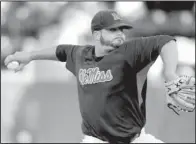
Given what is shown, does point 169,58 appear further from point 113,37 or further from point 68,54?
point 68,54

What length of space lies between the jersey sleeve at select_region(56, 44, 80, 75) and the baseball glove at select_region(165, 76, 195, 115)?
1.61ft

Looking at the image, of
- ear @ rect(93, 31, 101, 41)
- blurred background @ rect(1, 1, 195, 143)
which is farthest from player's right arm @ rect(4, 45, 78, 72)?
blurred background @ rect(1, 1, 195, 143)

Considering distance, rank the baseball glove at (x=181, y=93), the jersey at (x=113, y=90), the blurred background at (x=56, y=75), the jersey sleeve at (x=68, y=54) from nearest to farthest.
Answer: the baseball glove at (x=181, y=93), the jersey at (x=113, y=90), the jersey sleeve at (x=68, y=54), the blurred background at (x=56, y=75)

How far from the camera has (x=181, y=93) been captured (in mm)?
1363

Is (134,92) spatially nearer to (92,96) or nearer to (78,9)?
(92,96)

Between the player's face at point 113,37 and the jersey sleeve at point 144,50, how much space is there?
4 centimetres

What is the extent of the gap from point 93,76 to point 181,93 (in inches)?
15.3

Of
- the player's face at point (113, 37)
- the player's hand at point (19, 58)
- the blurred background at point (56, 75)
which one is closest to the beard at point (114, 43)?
the player's face at point (113, 37)

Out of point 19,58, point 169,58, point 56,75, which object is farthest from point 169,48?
point 56,75

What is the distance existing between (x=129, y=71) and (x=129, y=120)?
0.71ft

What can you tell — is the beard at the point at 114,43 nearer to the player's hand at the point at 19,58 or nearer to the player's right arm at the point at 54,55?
the player's right arm at the point at 54,55

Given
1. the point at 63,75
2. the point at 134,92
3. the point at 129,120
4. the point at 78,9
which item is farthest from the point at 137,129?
the point at 78,9

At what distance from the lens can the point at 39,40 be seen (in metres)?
2.24

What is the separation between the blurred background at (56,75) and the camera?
2225 mm
